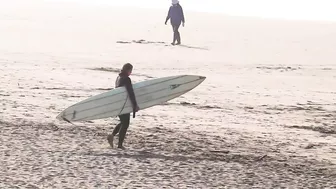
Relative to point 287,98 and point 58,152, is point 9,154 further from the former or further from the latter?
point 287,98

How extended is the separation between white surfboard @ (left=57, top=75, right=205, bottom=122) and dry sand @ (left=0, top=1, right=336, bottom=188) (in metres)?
0.31

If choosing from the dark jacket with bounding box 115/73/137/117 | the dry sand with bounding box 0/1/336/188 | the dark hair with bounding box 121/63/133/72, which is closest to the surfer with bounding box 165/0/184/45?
the dry sand with bounding box 0/1/336/188

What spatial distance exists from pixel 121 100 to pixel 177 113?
2.59m

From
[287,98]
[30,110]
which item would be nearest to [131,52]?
[287,98]

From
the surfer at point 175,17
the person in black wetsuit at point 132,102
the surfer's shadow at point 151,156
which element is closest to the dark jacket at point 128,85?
the person in black wetsuit at point 132,102

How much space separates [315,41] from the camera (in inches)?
1033

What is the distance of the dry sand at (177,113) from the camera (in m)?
8.48

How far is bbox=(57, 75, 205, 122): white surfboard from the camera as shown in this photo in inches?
399

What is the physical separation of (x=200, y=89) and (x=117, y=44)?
8.68m

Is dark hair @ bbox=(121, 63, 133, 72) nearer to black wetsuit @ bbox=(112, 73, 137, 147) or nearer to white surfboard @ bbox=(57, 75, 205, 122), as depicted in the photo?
black wetsuit @ bbox=(112, 73, 137, 147)

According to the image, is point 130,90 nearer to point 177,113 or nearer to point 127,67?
point 127,67

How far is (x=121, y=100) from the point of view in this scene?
1009cm

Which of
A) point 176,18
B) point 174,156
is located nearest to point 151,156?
point 174,156

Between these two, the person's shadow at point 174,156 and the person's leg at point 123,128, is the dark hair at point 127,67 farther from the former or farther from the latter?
the person's shadow at point 174,156
